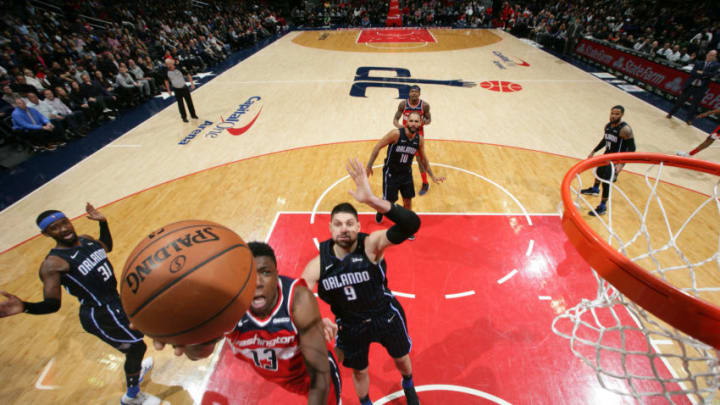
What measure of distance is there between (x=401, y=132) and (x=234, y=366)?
11.6ft

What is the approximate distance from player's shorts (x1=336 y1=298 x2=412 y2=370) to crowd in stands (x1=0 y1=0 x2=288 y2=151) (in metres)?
Result: 9.69

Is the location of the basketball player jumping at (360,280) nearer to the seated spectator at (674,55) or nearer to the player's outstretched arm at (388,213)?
the player's outstretched arm at (388,213)

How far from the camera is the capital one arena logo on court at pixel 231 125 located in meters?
8.78

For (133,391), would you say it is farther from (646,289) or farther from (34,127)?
(34,127)

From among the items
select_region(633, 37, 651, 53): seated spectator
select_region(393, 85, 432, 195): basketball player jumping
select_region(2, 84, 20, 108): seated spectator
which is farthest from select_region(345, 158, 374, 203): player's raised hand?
select_region(633, 37, 651, 53): seated spectator

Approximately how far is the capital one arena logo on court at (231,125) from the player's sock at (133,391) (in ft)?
21.8

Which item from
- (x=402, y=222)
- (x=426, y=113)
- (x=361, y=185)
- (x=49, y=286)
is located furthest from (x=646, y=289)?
(x=426, y=113)

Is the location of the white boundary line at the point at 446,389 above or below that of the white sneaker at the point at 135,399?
below

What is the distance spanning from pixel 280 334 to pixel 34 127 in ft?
31.9

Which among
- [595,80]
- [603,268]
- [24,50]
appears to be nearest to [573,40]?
[595,80]

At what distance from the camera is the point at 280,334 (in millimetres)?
2027

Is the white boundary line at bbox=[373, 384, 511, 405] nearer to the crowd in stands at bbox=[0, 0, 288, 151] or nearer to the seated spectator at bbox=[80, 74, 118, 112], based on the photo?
the crowd in stands at bbox=[0, 0, 288, 151]

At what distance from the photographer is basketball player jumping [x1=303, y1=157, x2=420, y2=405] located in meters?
2.27

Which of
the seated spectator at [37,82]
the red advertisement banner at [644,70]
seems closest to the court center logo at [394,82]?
the red advertisement banner at [644,70]
